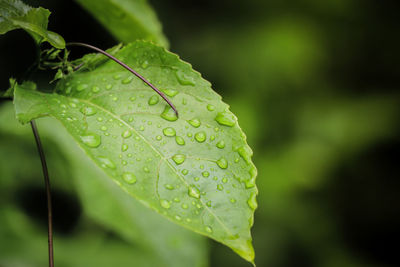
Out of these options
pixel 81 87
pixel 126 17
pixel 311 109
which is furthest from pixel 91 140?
pixel 311 109

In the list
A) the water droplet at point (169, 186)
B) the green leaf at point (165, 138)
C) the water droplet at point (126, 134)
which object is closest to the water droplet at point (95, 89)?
the green leaf at point (165, 138)

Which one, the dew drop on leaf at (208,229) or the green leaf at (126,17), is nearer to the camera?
the dew drop on leaf at (208,229)

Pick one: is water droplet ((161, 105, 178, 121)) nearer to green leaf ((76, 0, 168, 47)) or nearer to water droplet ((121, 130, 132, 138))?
water droplet ((121, 130, 132, 138))

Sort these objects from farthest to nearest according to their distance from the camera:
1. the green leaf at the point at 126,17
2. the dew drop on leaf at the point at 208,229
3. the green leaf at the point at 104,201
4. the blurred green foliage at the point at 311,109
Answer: the blurred green foliage at the point at 311,109 < the green leaf at the point at 104,201 < the green leaf at the point at 126,17 < the dew drop on leaf at the point at 208,229

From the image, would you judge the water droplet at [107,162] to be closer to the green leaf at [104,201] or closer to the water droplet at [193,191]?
the water droplet at [193,191]

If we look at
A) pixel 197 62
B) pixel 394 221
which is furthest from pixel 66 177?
pixel 394 221
